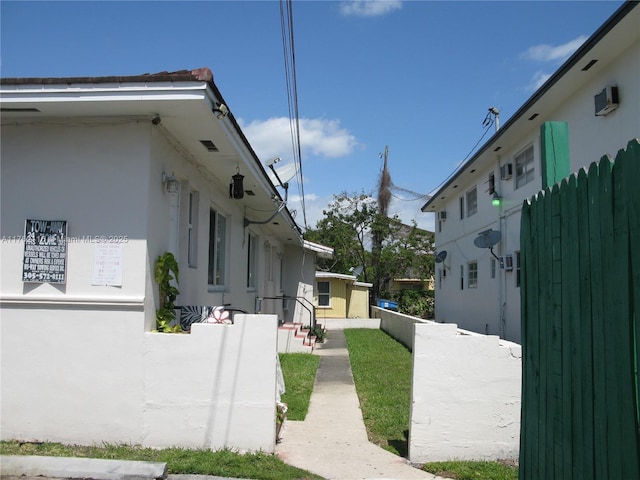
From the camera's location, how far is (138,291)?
218 inches

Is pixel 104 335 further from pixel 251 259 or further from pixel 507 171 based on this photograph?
pixel 507 171

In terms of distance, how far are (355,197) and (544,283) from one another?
33.9 meters

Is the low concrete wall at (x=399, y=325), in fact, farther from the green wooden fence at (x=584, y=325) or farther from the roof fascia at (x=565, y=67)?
the green wooden fence at (x=584, y=325)

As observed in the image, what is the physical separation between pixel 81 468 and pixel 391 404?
169 inches

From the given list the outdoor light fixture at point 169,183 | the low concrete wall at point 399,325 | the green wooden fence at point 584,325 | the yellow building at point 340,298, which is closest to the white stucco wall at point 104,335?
the outdoor light fixture at point 169,183

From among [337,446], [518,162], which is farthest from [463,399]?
[518,162]

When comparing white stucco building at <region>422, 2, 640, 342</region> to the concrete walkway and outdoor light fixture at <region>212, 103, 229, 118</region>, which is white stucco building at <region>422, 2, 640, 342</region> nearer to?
outdoor light fixture at <region>212, 103, 229, 118</region>

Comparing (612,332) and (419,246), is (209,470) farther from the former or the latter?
(419,246)

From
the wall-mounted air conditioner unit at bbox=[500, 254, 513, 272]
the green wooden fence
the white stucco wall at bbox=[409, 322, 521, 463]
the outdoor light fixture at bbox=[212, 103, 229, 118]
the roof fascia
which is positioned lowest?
the white stucco wall at bbox=[409, 322, 521, 463]

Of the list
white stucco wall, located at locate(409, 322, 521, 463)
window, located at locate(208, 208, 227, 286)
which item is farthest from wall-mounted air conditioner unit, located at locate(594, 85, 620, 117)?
window, located at locate(208, 208, 227, 286)

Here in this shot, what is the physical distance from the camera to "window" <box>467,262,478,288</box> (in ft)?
55.2

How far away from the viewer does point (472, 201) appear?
17469 millimetres

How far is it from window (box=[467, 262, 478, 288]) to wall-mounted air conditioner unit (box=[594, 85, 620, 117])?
875cm

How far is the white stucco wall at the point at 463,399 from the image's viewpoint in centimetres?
542
